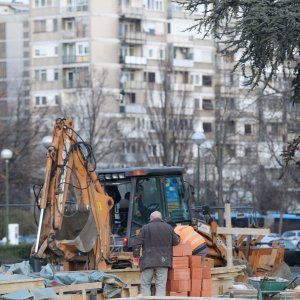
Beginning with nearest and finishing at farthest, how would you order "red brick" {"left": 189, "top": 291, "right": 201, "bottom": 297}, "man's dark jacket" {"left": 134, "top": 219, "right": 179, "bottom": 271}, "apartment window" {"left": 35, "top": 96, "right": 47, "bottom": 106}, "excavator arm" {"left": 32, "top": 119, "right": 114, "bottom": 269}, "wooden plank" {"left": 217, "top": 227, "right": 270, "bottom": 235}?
"man's dark jacket" {"left": 134, "top": 219, "right": 179, "bottom": 271} → "red brick" {"left": 189, "top": 291, "right": 201, "bottom": 297} → "excavator arm" {"left": 32, "top": 119, "right": 114, "bottom": 269} → "wooden plank" {"left": 217, "top": 227, "right": 270, "bottom": 235} → "apartment window" {"left": 35, "top": 96, "right": 47, "bottom": 106}

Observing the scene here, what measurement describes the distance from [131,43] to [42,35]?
7259mm

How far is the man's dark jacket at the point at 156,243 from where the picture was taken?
58.5 ft

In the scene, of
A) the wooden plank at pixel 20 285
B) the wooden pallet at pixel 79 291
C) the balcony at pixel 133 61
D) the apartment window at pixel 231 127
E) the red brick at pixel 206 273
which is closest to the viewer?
the wooden plank at pixel 20 285

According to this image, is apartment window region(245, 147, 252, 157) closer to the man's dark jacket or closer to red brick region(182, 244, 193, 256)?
red brick region(182, 244, 193, 256)

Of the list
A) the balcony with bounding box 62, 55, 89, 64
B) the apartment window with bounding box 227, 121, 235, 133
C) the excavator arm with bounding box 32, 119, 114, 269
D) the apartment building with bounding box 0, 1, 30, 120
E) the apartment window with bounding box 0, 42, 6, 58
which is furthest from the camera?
the apartment window with bounding box 0, 42, 6, 58

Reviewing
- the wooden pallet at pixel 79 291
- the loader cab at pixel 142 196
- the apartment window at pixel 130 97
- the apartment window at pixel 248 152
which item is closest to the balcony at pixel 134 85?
the apartment window at pixel 130 97

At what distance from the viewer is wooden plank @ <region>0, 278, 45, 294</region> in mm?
16047

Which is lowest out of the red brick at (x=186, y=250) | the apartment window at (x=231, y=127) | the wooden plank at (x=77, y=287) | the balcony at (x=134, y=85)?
the wooden plank at (x=77, y=287)

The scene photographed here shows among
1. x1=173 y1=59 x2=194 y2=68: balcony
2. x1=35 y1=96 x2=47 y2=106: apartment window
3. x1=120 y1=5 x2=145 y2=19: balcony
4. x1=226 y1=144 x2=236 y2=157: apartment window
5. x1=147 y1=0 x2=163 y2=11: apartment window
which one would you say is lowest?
x1=226 y1=144 x2=236 y2=157: apartment window

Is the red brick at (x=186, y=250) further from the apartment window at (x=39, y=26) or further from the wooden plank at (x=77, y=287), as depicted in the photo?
the apartment window at (x=39, y=26)

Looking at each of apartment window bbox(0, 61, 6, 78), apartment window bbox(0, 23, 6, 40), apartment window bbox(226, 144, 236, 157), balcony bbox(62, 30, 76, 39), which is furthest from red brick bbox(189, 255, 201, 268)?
apartment window bbox(0, 23, 6, 40)

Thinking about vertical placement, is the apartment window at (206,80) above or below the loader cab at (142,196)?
above

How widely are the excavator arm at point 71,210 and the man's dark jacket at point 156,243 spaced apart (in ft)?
9.57

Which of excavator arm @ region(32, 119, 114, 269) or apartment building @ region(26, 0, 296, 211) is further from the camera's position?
apartment building @ region(26, 0, 296, 211)
